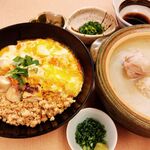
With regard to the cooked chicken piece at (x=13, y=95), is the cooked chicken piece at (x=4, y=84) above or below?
above

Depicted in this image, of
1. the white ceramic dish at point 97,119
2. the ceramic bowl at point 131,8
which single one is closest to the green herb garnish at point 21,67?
the white ceramic dish at point 97,119

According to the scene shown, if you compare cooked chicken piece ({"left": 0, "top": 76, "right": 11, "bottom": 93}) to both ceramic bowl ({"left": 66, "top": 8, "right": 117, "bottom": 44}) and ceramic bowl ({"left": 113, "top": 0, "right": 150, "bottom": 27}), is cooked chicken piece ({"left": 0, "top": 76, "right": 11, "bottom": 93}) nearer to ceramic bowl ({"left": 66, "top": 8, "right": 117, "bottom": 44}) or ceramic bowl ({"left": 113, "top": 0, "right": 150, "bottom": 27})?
ceramic bowl ({"left": 66, "top": 8, "right": 117, "bottom": 44})

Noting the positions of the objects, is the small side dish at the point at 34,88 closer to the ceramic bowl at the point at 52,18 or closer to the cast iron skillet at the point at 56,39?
the cast iron skillet at the point at 56,39

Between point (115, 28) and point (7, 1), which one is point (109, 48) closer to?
point (115, 28)

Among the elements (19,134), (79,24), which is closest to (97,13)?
(79,24)

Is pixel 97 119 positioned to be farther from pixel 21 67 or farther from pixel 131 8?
pixel 131 8

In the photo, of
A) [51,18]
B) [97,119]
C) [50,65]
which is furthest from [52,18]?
[97,119]
